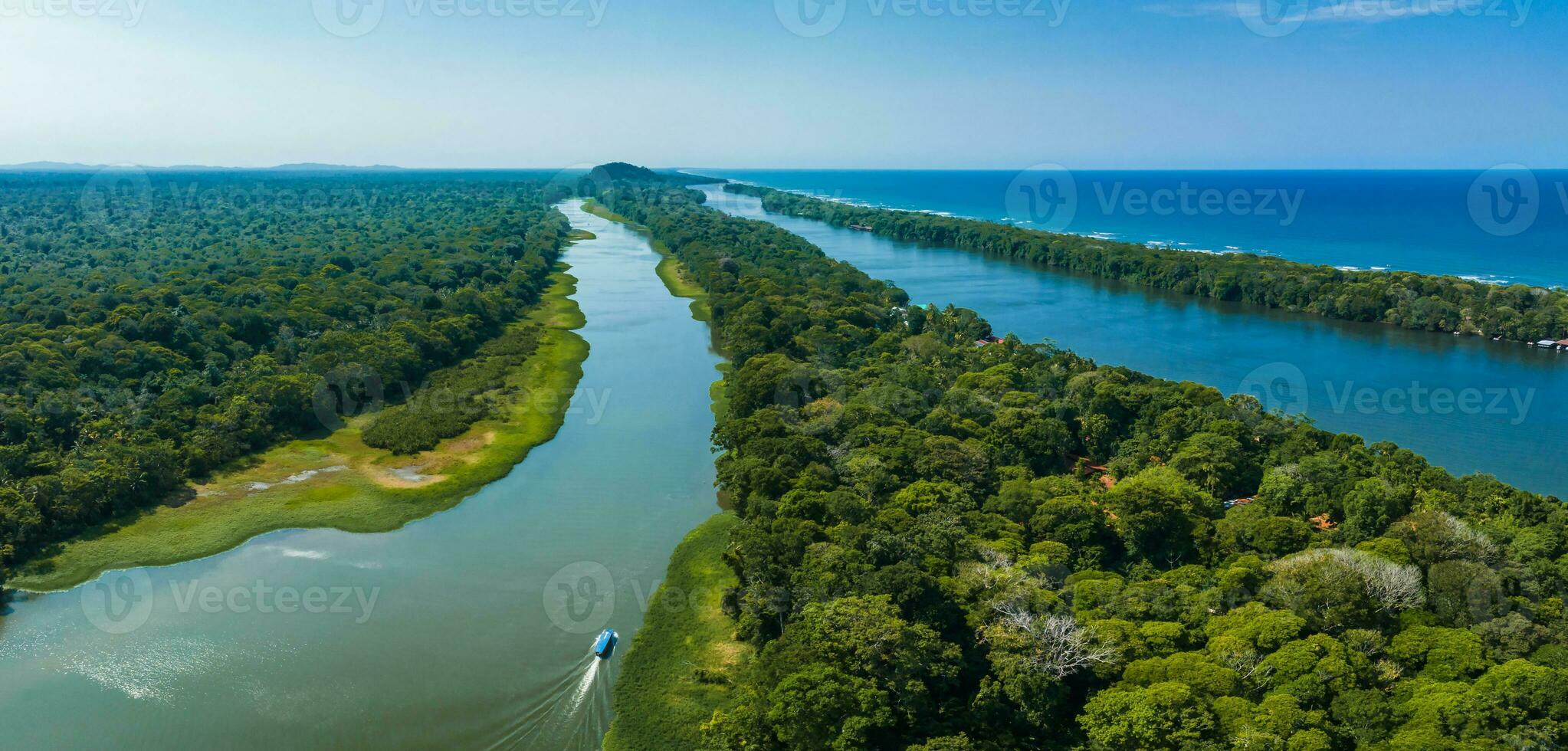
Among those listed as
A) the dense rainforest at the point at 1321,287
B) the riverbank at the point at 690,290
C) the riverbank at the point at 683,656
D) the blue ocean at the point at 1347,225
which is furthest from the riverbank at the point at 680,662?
the blue ocean at the point at 1347,225

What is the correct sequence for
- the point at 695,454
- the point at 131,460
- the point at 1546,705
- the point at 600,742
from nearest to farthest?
the point at 1546,705
the point at 600,742
the point at 131,460
the point at 695,454

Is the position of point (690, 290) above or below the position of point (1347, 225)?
below

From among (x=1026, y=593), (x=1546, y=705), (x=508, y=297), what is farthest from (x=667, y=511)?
(x=508, y=297)

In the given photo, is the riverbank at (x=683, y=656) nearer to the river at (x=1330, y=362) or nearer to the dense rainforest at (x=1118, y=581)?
the dense rainforest at (x=1118, y=581)

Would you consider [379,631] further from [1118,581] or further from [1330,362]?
[1330,362]

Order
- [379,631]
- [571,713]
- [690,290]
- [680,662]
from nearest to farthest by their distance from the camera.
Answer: [571,713] < [680,662] < [379,631] < [690,290]

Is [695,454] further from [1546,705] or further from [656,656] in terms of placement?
[1546,705]

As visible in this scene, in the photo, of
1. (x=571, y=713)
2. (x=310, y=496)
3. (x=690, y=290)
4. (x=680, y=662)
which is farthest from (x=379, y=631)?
(x=690, y=290)
